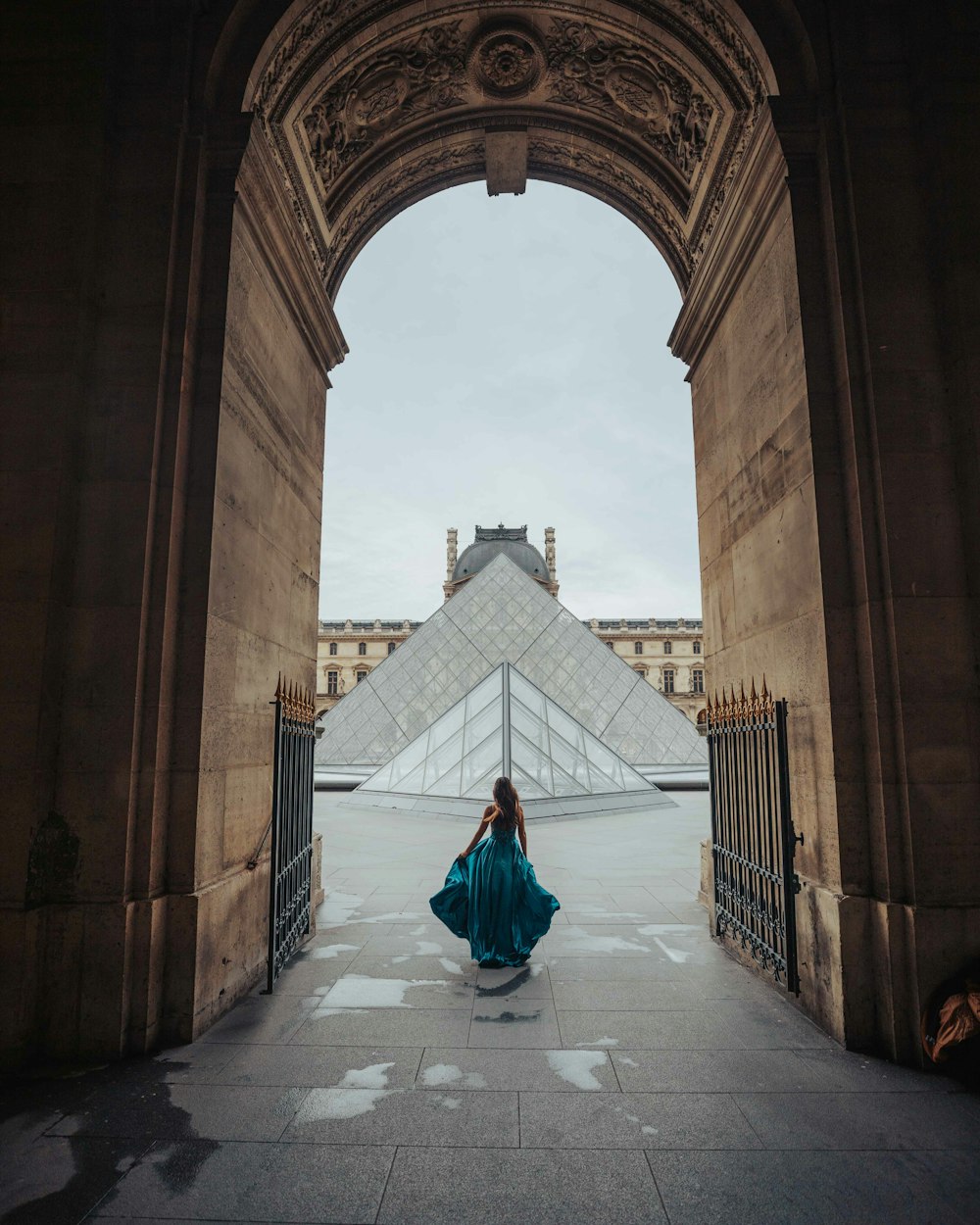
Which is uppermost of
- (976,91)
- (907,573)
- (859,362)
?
(976,91)

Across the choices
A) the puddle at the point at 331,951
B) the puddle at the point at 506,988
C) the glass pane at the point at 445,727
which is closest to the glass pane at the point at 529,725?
the glass pane at the point at 445,727

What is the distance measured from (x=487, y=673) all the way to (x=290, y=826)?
1789 centimetres

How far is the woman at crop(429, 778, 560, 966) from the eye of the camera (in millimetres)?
4797

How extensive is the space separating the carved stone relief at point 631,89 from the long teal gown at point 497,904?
5.39 m

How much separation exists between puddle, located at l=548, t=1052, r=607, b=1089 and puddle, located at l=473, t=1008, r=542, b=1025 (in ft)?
1.45

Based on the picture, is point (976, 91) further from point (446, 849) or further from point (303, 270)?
point (446, 849)

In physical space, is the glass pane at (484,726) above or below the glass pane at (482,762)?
above

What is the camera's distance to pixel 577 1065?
330 centimetres

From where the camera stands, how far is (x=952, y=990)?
3348mm

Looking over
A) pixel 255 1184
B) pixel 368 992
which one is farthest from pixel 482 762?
pixel 255 1184

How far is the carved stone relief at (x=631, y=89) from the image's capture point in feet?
18.3

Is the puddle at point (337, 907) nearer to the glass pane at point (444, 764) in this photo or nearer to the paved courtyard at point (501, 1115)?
the paved courtyard at point (501, 1115)

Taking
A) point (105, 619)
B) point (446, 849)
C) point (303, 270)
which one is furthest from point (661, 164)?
point (446, 849)

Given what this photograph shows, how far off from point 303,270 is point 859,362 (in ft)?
12.4
